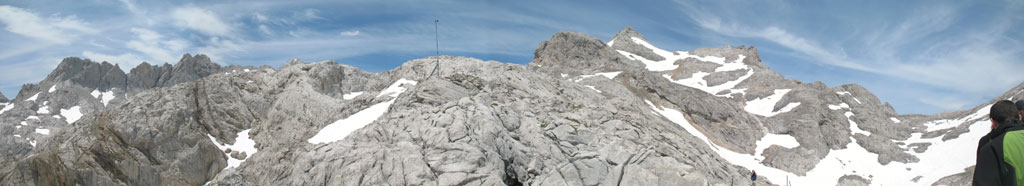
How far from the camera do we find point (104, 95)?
438 ft

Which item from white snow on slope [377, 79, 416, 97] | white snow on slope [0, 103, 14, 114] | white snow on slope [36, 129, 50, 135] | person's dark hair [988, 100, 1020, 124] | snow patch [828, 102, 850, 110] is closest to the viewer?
person's dark hair [988, 100, 1020, 124]

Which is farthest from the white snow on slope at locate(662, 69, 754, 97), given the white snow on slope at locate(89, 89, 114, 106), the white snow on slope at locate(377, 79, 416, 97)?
the white snow on slope at locate(89, 89, 114, 106)

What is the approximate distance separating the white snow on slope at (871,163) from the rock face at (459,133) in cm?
43

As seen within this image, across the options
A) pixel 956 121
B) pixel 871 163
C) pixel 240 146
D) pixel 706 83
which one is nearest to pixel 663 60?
pixel 706 83

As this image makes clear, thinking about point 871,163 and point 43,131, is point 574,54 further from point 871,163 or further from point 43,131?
point 43,131

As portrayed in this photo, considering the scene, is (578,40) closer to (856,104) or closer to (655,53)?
(655,53)

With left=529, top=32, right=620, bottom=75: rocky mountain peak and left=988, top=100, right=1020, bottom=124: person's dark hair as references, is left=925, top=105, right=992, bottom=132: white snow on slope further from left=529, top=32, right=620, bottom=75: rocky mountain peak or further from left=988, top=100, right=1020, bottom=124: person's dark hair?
left=988, top=100, right=1020, bottom=124: person's dark hair

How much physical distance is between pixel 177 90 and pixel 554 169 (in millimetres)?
32519

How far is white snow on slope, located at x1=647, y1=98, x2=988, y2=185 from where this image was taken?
173ft

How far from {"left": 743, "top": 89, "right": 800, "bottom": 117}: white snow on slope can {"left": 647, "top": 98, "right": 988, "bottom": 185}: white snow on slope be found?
372 inches

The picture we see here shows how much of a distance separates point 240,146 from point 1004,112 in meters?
42.3

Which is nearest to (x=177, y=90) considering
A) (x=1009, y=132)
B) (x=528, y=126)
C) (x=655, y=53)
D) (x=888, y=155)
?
(x=528, y=126)

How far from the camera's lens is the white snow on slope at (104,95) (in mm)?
131200

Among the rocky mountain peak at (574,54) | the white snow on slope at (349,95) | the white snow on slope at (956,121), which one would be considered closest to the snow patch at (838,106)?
the white snow on slope at (956,121)
